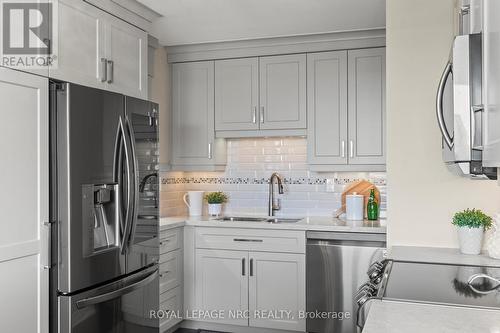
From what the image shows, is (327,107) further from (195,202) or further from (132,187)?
(132,187)

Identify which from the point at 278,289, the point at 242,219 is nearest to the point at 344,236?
the point at 278,289

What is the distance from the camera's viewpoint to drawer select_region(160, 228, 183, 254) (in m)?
3.51

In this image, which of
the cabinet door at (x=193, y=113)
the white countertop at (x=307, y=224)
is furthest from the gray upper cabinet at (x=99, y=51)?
the white countertop at (x=307, y=224)

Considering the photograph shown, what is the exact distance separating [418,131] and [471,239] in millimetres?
588

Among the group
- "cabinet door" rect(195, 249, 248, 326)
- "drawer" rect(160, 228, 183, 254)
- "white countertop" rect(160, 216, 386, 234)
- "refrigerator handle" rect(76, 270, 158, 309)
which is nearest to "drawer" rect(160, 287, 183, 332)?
"cabinet door" rect(195, 249, 248, 326)

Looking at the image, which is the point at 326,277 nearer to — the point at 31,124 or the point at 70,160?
the point at 70,160

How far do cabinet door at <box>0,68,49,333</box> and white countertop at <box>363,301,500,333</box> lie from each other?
5.00 ft

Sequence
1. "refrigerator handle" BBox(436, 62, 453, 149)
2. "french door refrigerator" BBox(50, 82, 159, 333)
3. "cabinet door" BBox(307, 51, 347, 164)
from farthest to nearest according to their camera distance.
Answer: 1. "cabinet door" BBox(307, 51, 347, 164)
2. "french door refrigerator" BBox(50, 82, 159, 333)
3. "refrigerator handle" BBox(436, 62, 453, 149)

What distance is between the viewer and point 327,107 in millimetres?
3818

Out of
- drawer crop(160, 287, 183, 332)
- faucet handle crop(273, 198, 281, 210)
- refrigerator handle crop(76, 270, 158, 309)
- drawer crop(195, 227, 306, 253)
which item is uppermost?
faucet handle crop(273, 198, 281, 210)

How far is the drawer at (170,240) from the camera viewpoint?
3.51 metres

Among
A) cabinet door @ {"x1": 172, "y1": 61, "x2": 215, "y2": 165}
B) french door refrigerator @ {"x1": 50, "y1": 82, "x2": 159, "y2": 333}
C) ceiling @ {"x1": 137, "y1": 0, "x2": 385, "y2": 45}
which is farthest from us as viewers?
cabinet door @ {"x1": 172, "y1": 61, "x2": 215, "y2": 165}

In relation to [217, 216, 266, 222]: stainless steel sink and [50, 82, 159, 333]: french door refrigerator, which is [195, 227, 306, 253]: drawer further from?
[50, 82, 159, 333]: french door refrigerator

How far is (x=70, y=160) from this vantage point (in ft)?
7.23
